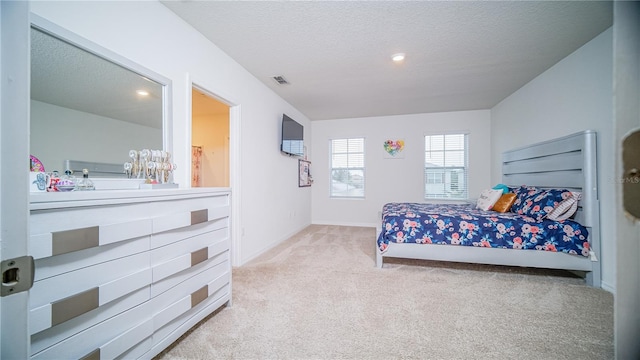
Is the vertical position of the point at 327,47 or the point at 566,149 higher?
the point at 327,47

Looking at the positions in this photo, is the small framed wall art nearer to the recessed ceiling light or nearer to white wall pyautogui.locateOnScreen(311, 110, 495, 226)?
white wall pyautogui.locateOnScreen(311, 110, 495, 226)

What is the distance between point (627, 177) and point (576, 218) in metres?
3.16

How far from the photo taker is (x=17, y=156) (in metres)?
0.46

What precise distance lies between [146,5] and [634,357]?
9.08 ft

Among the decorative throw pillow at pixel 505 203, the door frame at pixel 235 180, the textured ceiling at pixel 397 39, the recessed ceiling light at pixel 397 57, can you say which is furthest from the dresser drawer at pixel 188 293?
the decorative throw pillow at pixel 505 203

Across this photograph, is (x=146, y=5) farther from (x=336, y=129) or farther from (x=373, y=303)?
(x=336, y=129)

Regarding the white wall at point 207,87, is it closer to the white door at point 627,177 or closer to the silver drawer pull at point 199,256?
the silver drawer pull at point 199,256

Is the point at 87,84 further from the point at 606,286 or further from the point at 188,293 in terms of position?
the point at 606,286

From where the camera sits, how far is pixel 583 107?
256 cm

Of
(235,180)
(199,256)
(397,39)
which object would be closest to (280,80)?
(235,180)

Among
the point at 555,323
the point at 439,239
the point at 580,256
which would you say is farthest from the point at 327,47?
the point at 580,256

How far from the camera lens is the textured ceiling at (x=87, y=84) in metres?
1.31

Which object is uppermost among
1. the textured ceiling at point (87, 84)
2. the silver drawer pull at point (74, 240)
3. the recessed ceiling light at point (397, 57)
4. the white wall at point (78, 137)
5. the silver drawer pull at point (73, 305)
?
the recessed ceiling light at point (397, 57)

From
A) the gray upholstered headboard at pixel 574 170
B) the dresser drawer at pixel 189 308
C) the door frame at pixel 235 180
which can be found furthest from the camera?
the door frame at pixel 235 180
